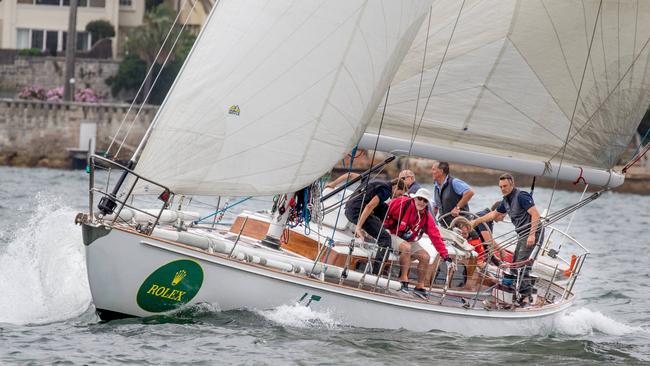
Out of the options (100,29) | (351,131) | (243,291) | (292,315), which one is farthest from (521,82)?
(100,29)

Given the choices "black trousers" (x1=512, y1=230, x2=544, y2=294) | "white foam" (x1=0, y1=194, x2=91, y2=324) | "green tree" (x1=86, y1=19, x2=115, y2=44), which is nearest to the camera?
"white foam" (x1=0, y1=194, x2=91, y2=324)

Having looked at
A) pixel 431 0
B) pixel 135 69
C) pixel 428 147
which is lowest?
pixel 428 147

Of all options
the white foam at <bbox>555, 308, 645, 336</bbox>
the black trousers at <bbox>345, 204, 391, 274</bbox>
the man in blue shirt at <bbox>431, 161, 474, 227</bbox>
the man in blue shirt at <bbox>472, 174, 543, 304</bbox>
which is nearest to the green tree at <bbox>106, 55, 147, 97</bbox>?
the man in blue shirt at <bbox>431, 161, 474, 227</bbox>

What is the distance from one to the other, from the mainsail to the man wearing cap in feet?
3.14

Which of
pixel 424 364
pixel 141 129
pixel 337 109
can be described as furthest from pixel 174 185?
pixel 141 129

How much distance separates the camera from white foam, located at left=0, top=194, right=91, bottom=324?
13719 millimetres

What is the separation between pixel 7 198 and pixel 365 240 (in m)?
17.0

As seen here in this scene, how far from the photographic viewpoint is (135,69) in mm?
59094

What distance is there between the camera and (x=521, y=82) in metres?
15.2

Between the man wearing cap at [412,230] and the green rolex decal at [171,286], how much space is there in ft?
7.97

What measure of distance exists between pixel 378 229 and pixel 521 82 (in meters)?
2.67

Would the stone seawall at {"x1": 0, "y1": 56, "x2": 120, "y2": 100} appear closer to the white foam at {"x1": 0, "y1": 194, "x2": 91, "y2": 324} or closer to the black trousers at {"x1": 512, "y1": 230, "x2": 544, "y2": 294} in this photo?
the white foam at {"x1": 0, "y1": 194, "x2": 91, "y2": 324}

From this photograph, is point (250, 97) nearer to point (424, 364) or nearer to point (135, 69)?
point (424, 364)

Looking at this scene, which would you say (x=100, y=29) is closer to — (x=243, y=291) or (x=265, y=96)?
(x=265, y=96)
